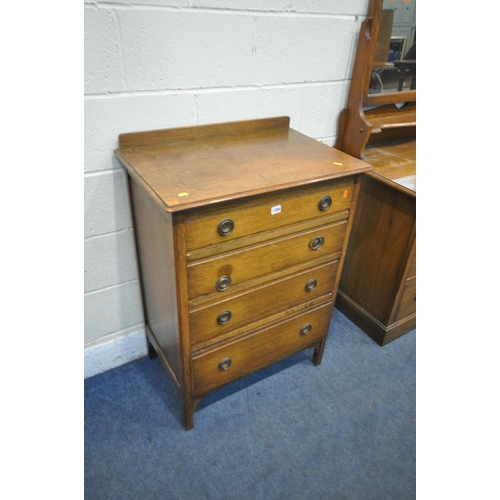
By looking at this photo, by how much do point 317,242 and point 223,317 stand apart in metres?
0.44

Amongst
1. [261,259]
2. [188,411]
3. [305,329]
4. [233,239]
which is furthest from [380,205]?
[188,411]

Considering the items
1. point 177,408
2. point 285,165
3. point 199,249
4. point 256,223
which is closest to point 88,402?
point 177,408

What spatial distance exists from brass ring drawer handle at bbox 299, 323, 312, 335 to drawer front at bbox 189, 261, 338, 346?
Result: 0.48ft


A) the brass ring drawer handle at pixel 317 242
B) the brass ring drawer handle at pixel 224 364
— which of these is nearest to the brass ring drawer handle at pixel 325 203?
the brass ring drawer handle at pixel 317 242

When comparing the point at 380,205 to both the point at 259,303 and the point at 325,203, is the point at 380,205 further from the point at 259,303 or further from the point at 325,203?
the point at 259,303

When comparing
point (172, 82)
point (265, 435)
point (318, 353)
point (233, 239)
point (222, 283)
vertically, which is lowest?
point (265, 435)

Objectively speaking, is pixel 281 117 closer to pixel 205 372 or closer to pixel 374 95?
pixel 374 95

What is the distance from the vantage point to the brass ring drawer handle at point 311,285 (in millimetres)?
1488

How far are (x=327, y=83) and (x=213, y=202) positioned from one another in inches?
39.7

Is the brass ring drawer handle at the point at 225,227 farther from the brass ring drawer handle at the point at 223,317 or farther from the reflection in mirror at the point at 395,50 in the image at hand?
the reflection in mirror at the point at 395,50

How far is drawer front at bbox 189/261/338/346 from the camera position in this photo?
1272 mm

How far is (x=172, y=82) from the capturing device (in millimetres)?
1336

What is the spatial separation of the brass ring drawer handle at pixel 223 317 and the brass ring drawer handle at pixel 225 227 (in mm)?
317

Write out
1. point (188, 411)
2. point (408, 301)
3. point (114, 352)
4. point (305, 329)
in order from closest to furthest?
point (188, 411) → point (305, 329) → point (114, 352) → point (408, 301)
